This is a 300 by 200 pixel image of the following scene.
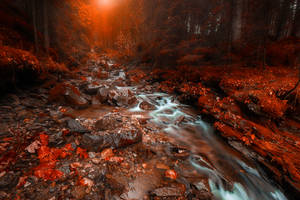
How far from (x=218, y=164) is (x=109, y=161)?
3.21 metres

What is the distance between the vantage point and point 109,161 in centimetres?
322

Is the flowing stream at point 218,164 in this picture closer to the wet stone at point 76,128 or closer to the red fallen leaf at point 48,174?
the wet stone at point 76,128

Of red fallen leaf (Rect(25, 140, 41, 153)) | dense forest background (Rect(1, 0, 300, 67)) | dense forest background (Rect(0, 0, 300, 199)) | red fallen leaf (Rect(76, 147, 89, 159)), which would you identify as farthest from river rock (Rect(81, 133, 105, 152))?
dense forest background (Rect(1, 0, 300, 67))

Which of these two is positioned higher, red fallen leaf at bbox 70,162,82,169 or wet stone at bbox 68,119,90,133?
wet stone at bbox 68,119,90,133

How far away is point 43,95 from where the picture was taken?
21.0 feet

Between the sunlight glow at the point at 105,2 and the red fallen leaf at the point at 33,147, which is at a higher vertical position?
the sunlight glow at the point at 105,2

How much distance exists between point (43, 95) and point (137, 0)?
86.3ft

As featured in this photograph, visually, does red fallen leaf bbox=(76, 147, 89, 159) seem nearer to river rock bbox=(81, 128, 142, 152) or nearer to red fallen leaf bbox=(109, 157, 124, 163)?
river rock bbox=(81, 128, 142, 152)

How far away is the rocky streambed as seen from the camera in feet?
8.18

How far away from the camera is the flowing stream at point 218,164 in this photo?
320 centimetres

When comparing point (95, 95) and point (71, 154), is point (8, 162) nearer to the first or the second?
point (71, 154)

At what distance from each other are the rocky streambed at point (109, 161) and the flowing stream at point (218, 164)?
21mm

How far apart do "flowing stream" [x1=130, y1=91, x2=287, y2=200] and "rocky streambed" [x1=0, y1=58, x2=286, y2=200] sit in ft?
0.07

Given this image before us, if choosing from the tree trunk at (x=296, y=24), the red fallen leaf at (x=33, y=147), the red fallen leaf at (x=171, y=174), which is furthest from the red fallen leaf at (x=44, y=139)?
the tree trunk at (x=296, y=24)
